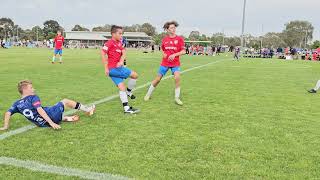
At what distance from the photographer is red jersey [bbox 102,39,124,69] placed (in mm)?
8422

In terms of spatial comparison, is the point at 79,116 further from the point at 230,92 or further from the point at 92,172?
the point at 230,92

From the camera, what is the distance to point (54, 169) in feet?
15.0

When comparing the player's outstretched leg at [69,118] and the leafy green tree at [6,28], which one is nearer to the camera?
the player's outstretched leg at [69,118]

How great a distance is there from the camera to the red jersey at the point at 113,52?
8.42 meters

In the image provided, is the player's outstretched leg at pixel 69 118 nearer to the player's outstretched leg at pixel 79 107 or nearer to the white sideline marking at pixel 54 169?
the player's outstretched leg at pixel 79 107

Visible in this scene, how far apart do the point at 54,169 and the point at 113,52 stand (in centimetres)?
420

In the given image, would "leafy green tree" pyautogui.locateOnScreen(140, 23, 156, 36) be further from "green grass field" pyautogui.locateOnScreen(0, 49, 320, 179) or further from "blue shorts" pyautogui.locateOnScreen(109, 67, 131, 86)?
"green grass field" pyautogui.locateOnScreen(0, 49, 320, 179)

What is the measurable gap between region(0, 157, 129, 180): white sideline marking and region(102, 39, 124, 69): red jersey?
3888 mm

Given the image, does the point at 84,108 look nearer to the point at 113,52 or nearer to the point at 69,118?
the point at 69,118

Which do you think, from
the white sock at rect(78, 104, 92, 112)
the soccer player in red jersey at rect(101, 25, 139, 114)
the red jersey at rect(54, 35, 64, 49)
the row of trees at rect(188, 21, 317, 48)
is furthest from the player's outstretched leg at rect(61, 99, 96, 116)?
the row of trees at rect(188, 21, 317, 48)

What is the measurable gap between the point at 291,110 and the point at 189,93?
326 centimetres

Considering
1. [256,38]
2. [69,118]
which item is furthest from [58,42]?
[256,38]

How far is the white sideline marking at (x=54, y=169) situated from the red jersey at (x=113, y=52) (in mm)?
3888

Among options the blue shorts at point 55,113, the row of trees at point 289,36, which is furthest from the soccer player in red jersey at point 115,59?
the row of trees at point 289,36
